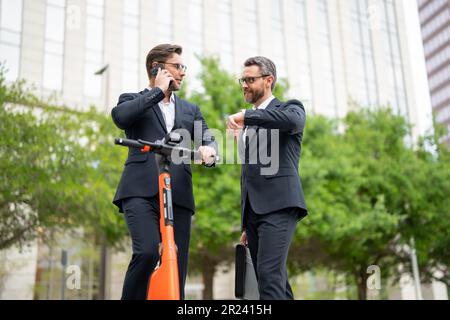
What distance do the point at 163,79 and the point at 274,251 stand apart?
1.51 metres

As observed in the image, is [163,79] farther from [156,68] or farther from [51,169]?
[51,169]

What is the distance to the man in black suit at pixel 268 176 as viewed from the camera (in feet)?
12.4

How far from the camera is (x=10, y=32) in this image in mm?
27906

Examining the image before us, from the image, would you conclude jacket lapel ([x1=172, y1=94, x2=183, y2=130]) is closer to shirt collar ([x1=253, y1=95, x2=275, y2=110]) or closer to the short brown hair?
the short brown hair

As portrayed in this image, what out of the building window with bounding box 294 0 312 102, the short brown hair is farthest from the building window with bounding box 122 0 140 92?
the short brown hair

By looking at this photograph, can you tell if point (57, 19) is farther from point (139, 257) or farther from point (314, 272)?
point (139, 257)

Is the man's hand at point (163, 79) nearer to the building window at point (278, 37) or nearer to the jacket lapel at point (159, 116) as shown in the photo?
the jacket lapel at point (159, 116)

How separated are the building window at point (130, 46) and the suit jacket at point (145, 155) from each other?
28.6 meters

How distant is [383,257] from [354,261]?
Result: 105 inches

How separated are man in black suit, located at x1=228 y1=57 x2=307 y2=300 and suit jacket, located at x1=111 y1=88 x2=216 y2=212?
1.39 feet

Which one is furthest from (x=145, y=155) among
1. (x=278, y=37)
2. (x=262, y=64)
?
(x=278, y=37)

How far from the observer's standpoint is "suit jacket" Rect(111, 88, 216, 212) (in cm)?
382

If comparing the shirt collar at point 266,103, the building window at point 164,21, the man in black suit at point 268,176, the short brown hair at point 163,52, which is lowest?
the man in black suit at point 268,176

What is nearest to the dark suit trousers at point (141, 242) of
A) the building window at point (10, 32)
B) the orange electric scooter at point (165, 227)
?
the orange electric scooter at point (165, 227)
